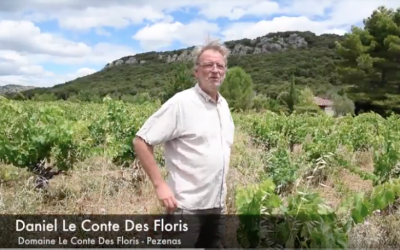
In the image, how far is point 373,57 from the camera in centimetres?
3152

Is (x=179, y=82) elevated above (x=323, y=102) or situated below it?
above

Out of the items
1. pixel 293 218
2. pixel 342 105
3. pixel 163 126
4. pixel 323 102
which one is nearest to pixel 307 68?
pixel 323 102

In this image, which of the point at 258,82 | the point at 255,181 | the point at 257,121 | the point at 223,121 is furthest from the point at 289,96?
the point at 223,121

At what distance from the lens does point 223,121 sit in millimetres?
2459

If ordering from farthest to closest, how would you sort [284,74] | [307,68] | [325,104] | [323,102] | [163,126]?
[307,68], [284,74], [323,102], [325,104], [163,126]

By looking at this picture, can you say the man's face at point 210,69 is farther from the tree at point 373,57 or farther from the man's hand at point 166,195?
the tree at point 373,57

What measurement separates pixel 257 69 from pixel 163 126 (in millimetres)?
63316

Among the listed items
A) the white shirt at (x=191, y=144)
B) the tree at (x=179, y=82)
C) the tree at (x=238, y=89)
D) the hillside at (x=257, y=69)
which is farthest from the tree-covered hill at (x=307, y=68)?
the tree at (x=238, y=89)

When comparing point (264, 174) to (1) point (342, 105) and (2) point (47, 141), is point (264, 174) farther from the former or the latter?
(1) point (342, 105)

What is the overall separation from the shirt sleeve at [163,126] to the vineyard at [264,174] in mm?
763

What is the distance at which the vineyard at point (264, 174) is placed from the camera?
2.78 m

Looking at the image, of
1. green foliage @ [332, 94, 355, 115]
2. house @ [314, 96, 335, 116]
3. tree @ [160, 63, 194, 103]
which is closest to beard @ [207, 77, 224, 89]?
tree @ [160, 63, 194, 103]

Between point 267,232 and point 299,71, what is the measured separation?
2273 inches

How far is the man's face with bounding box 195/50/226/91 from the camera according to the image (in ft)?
7.66
